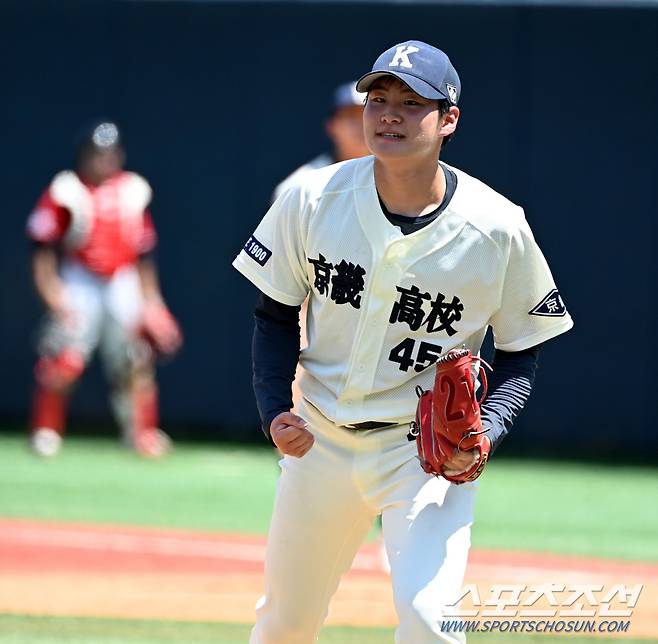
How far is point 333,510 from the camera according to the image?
4.02 m

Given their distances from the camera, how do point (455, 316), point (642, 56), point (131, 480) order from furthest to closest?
point (642, 56)
point (131, 480)
point (455, 316)

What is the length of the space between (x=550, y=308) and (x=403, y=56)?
2.72 ft

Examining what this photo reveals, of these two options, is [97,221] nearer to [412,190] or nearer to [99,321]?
[99,321]

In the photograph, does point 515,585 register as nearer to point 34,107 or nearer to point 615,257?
point 615,257

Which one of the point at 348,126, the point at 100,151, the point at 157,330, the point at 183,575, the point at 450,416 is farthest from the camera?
the point at 157,330

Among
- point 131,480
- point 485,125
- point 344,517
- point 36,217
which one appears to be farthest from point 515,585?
point 485,125

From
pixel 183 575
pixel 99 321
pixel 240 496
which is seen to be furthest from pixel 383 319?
pixel 99 321

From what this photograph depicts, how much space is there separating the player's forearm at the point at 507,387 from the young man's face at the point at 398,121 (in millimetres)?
653

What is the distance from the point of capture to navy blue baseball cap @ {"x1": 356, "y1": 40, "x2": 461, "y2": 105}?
383 centimetres

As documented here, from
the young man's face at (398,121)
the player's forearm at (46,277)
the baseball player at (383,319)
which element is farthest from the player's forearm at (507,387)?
the player's forearm at (46,277)

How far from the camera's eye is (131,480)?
30.6 feet

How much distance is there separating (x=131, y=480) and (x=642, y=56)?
5.43 metres

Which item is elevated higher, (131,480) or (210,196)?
(210,196)

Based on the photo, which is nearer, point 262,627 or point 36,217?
point 262,627
